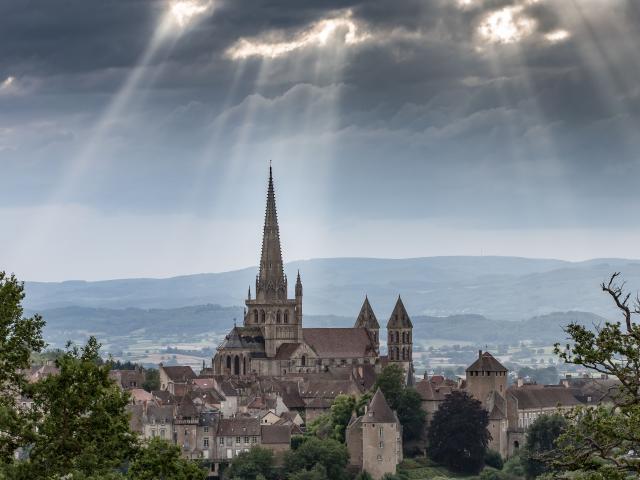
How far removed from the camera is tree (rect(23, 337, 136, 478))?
125 feet

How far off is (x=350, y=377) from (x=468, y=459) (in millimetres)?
30186

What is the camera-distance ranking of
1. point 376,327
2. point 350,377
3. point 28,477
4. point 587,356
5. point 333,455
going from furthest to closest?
point 376,327 → point 350,377 → point 333,455 → point 28,477 → point 587,356

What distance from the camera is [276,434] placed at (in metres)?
136

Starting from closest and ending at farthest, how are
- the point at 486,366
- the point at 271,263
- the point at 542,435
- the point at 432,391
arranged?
the point at 542,435
the point at 432,391
the point at 486,366
the point at 271,263

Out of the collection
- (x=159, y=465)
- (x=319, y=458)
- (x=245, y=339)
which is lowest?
(x=159, y=465)

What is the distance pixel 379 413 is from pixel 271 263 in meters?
58.9

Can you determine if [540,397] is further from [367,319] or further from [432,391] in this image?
[367,319]

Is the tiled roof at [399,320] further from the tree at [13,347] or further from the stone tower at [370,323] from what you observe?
the tree at [13,347]

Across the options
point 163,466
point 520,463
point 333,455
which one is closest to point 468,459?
point 520,463

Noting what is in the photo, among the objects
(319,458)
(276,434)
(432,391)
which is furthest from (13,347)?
(432,391)

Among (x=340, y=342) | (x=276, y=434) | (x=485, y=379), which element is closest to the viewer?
(x=276, y=434)

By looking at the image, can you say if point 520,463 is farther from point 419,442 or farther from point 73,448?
point 73,448

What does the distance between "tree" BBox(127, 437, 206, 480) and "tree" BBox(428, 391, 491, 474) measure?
96.3 meters

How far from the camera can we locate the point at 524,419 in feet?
492
